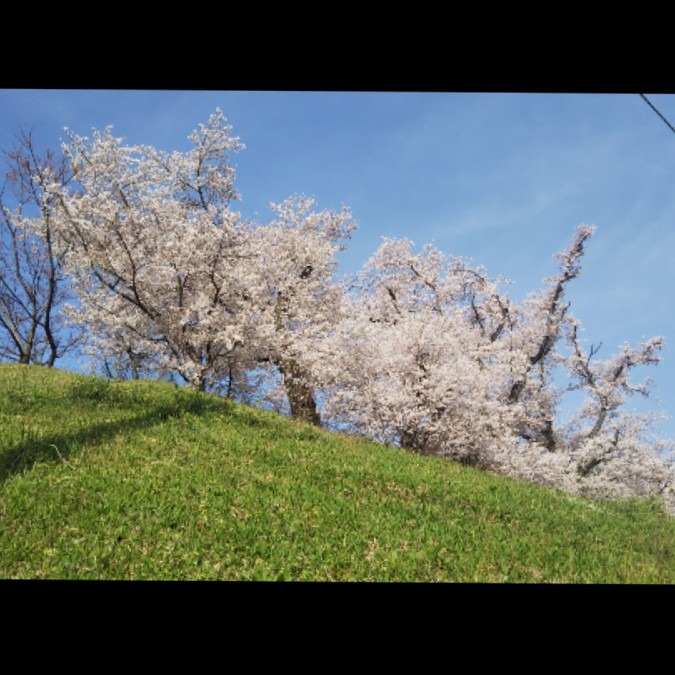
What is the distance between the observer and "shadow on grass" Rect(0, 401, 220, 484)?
6.97 metres

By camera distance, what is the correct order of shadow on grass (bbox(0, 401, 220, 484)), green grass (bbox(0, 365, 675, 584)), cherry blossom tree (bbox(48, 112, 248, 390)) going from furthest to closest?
cherry blossom tree (bbox(48, 112, 248, 390)) < shadow on grass (bbox(0, 401, 220, 484)) < green grass (bbox(0, 365, 675, 584))

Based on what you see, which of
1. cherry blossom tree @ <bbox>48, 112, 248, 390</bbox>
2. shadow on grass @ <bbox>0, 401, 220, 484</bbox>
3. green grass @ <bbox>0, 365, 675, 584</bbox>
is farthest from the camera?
cherry blossom tree @ <bbox>48, 112, 248, 390</bbox>

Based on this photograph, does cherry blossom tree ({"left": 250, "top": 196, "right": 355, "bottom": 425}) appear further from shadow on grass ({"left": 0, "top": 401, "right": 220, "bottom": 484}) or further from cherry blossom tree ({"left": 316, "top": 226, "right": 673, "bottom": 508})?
shadow on grass ({"left": 0, "top": 401, "right": 220, "bottom": 484})

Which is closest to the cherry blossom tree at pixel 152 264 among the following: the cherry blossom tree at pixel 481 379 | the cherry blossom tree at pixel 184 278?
the cherry blossom tree at pixel 184 278

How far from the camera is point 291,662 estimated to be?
4199 millimetres

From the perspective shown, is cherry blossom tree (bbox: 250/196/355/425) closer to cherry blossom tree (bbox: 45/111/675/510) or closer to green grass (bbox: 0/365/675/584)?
cherry blossom tree (bbox: 45/111/675/510)

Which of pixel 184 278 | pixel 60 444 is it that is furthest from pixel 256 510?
pixel 184 278

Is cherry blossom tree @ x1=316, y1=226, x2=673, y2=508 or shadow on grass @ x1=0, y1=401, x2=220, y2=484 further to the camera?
cherry blossom tree @ x1=316, y1=226, x2=673, y2=508

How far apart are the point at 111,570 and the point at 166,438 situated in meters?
3.64

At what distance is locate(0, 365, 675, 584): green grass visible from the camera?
5.21m

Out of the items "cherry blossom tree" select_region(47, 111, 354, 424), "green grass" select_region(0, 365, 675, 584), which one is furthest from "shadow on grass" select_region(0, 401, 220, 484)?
"cherry blossom tree" select_region(47, 111, 354, 424)

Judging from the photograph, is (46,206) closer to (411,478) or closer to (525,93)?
(411,478)

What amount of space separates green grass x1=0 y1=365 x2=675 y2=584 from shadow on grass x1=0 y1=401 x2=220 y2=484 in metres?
0.03

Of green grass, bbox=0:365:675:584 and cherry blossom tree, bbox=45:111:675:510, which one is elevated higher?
cherry blossom tree, bbox=45:111:675:510
